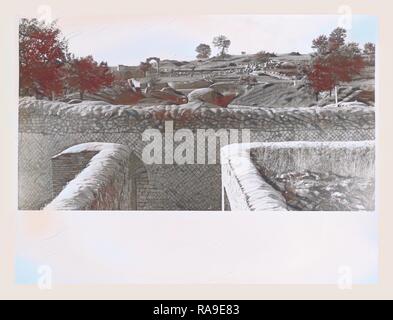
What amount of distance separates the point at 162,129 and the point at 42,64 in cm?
129

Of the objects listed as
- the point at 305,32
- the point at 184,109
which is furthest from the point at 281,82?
the point at 184,109

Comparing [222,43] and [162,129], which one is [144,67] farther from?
[222,43]

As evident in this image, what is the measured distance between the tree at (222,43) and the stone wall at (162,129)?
1.80ft

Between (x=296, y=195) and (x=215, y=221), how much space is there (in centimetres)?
79

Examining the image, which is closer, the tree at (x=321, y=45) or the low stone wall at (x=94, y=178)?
the low stone wall at (x=94, y=178)

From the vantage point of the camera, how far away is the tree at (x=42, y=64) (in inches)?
202

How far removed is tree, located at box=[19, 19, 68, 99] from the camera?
512cm

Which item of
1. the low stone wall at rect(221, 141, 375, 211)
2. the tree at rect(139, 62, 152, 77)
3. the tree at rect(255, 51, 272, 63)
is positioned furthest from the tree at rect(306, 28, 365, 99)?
the tree at rect(139, 62, 152, 77)

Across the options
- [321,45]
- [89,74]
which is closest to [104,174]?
[89,74]

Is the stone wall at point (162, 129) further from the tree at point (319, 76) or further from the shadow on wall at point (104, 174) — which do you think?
the tree at point (319, 76)

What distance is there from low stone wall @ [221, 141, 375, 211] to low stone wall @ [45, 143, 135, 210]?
3.08 feet

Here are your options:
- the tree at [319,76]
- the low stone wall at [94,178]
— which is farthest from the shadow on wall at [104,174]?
the tree at [319,76]

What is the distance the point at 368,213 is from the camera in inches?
199

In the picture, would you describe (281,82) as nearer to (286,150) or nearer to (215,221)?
(286,150)
